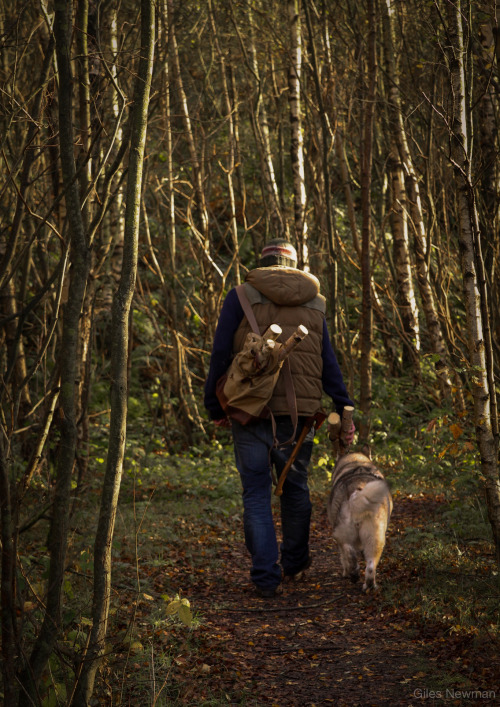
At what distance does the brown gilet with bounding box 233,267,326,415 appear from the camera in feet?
17.8

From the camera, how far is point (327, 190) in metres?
10.2

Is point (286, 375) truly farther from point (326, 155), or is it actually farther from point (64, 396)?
point (326, 155)

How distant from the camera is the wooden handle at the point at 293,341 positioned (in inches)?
202

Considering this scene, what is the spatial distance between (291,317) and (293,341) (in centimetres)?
42

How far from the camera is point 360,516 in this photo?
5.25 meters

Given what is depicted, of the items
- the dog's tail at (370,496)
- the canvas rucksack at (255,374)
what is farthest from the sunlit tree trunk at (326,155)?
the dog's tail at (370,496)

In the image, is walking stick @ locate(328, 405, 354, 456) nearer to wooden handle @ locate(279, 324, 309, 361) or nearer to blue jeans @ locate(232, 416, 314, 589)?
blue jeans @ locate(232, 416, 314, 589)

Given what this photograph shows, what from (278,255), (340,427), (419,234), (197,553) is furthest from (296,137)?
(197,553)

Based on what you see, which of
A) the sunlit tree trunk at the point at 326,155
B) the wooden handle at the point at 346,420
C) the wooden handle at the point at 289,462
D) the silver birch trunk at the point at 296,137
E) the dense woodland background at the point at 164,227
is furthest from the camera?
the silver birch trunk at the point at 296,137

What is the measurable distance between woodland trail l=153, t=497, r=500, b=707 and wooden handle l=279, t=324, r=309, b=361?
5.71ft

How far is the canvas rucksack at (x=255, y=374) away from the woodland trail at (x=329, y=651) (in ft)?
4.22

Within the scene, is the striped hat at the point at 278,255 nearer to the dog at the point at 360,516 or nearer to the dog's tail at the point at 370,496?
the dog at the point at 360,516

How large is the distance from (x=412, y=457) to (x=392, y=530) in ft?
10.6

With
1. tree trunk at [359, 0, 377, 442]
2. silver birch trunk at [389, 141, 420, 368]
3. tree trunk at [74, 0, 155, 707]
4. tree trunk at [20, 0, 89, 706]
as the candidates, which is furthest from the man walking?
silver birch trunk at [389, 141, 420, 368]
